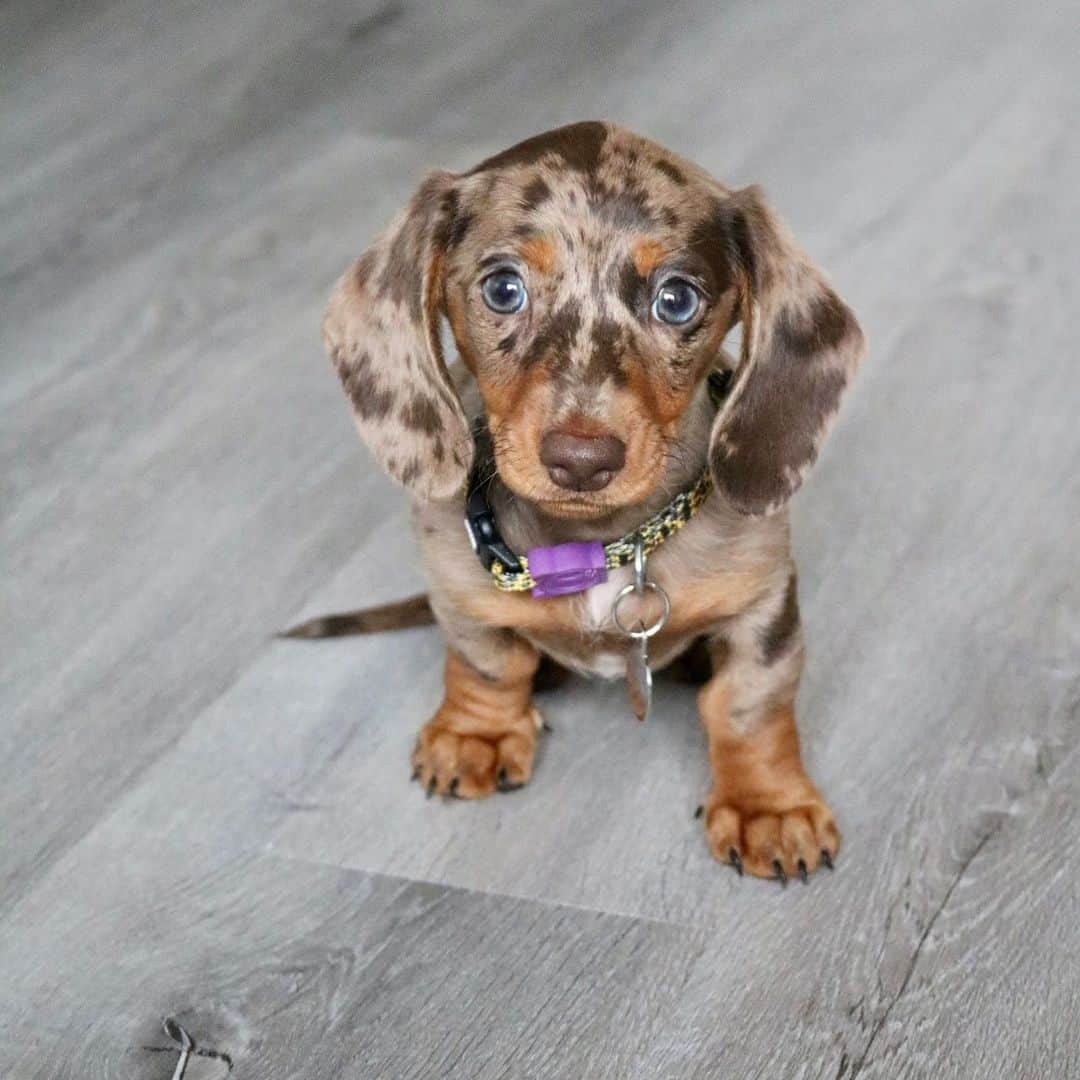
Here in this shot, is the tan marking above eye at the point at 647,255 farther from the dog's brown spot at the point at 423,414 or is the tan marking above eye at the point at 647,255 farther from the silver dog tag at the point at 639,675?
the silver dog tag at the point at 639,675

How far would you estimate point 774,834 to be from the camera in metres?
2.10

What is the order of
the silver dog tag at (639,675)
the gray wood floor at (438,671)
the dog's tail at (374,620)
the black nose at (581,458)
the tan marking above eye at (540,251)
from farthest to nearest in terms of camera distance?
the dog's tail at (374,620) < the silver dog tag at (639,675) < the gray wood floor at (438,671) < the tan marking above eye at (540,251) < the black nose at (581,458)

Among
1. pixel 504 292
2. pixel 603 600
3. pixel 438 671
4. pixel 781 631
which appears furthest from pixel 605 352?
pixel 438 671

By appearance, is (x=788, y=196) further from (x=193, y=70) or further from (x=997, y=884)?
(x=997, y=884)

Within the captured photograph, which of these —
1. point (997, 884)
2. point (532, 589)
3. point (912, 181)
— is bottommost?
point (912, 181)

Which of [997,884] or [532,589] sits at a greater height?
[532,589]

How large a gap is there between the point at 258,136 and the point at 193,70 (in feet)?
1.77

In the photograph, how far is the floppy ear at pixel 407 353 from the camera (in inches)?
76.4

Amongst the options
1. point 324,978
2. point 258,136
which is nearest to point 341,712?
point 324,978

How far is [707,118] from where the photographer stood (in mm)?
4223

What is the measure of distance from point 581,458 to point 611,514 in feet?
0.95

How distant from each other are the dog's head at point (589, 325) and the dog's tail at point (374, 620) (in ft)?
1.90

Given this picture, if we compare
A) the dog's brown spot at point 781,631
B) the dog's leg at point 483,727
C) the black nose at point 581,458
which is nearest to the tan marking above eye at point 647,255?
the black nose at point 581,458

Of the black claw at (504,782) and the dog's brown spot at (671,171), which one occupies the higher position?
the dog's brown spot at (671,171)
